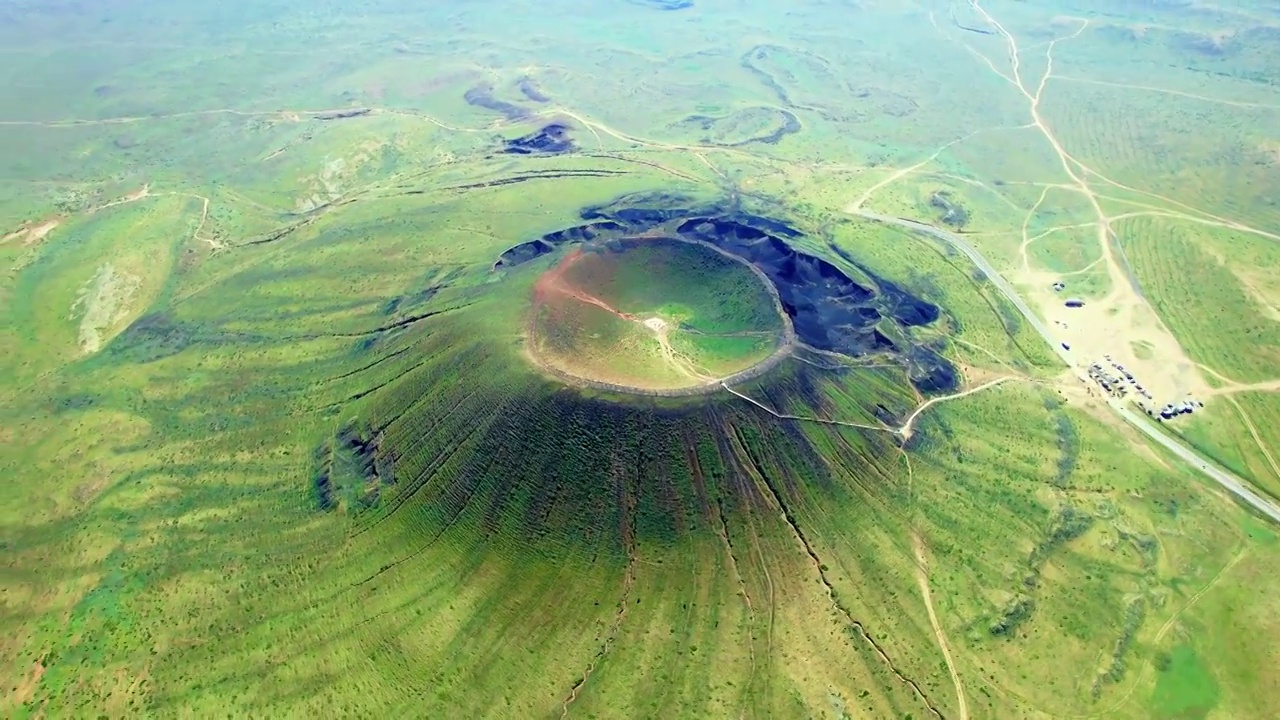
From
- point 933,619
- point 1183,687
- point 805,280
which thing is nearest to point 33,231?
point 805,280

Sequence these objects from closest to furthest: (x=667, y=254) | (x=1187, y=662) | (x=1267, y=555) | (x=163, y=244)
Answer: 1. (x=1187, y=662)
2. (x=1267, y=555)
3. (x=667, y=254)
4. (x=163, y=244)

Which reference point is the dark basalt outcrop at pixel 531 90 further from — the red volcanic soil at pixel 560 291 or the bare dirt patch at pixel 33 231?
the red volcanic soil at pixel 560 291

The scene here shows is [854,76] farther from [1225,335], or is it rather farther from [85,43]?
[85,43]

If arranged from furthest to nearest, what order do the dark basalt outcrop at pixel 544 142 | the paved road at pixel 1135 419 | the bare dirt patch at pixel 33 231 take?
the dark basalt outcrop at pixel 544 142, the bare dirt patch at pixel 33 231, the paved road at pixel 1135 419

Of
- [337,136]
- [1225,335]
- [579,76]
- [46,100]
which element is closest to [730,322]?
[1225,335]

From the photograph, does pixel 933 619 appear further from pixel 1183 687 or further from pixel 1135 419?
pixel 1135 419

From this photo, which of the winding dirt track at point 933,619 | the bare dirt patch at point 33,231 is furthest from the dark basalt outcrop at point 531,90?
the winding dirt track at point 933,619
